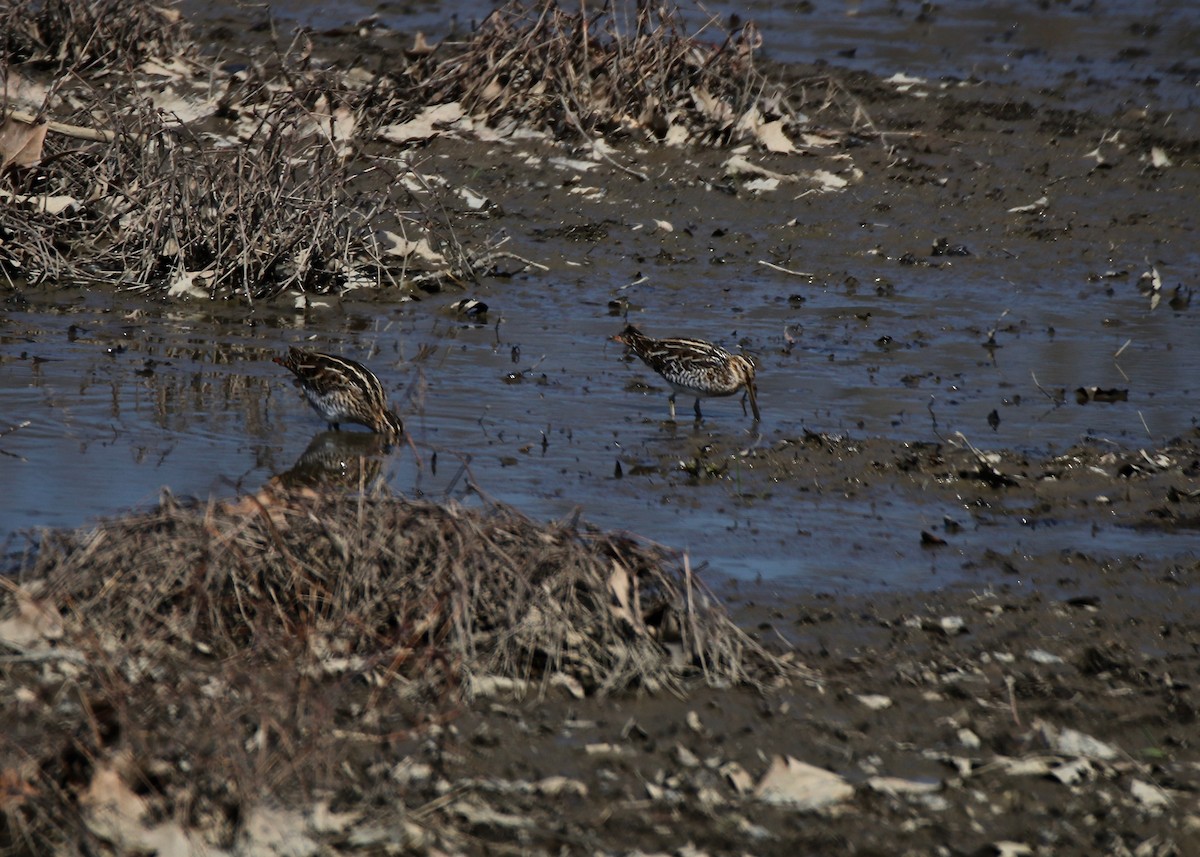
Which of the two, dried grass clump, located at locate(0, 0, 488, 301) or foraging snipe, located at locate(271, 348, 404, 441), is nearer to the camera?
foraging snipe, located at locate(271, 348, 404, 441)

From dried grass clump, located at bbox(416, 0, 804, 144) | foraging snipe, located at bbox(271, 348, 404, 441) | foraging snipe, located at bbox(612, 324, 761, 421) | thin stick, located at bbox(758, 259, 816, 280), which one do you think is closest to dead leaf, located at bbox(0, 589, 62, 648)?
foraging snipe, located at bbox(271, 348, 404, 441)

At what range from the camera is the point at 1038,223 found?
44.4 ft

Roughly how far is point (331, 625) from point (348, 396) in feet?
10.3

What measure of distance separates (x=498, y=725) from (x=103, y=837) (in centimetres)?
126

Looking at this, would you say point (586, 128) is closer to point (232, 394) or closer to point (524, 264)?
point (524, 264)

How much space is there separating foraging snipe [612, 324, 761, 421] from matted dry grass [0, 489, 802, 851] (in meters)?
3.24

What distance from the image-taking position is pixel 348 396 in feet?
26.7

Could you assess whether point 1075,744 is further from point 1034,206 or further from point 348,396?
point 1034,206

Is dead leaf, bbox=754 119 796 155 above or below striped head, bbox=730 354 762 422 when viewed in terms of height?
above

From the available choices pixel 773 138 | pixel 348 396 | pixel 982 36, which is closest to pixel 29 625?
pixel 348 396

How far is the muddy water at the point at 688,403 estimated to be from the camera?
24.0 ft

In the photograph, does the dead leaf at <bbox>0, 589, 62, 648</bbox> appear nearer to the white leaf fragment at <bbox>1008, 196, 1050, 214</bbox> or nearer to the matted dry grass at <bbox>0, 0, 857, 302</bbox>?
the matted dry grass at <bbox>0, 0, 857, 302</bbox>

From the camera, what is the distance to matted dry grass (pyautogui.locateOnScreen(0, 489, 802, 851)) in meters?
4.43

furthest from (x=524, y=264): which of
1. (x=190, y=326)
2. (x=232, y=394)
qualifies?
(x=232, y=394)
